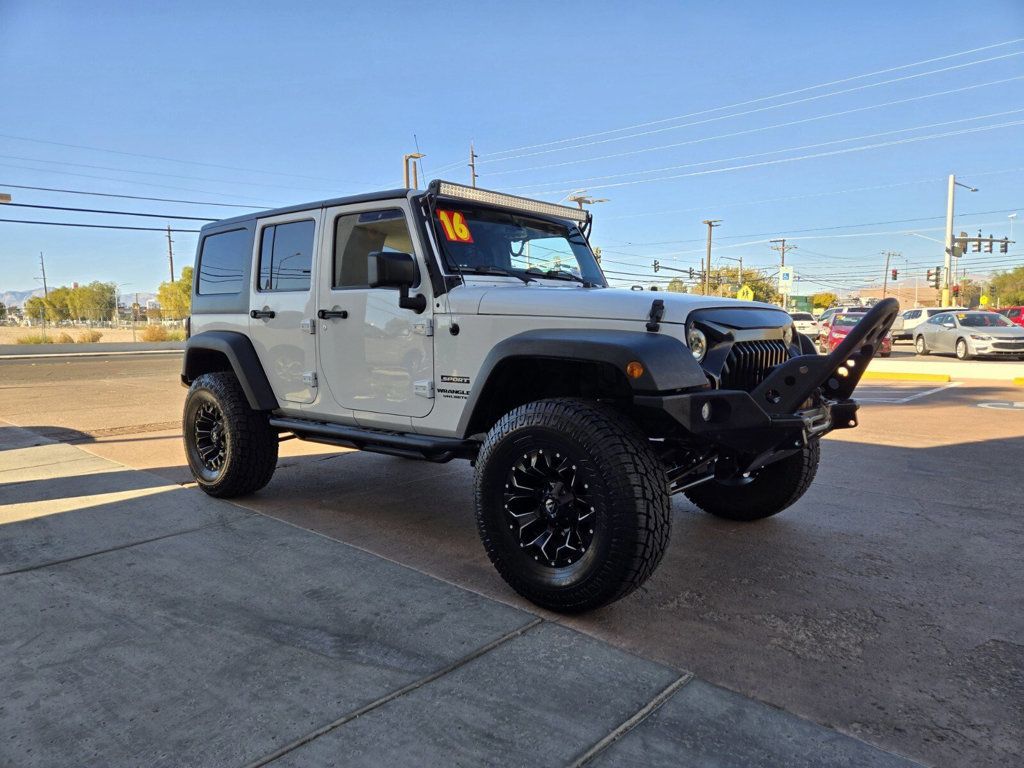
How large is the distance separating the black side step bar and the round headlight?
1.25 meters

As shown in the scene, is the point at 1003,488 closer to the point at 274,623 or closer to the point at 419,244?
the point at 419,244

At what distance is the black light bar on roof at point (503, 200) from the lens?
4000 mm

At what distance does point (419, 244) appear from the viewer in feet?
12.8

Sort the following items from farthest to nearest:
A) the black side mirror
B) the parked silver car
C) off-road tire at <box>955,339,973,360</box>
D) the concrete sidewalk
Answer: off-road tire at <box>955,339,973,360</box>
the parked silver car
the black side mirror
the concrete sidewalk

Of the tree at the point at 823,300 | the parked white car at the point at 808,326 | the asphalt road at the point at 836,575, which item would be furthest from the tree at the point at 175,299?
the tree at the point at 823,300

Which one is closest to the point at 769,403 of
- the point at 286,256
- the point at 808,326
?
the point at 286,256

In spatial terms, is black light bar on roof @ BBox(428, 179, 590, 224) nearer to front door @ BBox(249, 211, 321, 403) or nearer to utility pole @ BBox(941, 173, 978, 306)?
front door @ BBox(249, 211, 321, 403)

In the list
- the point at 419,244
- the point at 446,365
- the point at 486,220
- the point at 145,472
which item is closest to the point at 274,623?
the point at 446,365

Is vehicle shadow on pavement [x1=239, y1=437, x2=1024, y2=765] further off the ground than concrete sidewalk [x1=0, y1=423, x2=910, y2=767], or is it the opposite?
concrete sidewalk [x1=0, y1=423, x2=910, y2=767]

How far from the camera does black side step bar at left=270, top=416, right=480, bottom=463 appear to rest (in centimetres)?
379

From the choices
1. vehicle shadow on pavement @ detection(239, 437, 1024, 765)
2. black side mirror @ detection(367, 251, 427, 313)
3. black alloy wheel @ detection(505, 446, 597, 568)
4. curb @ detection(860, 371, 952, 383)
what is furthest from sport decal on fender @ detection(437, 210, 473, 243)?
curb @ detection(860, 371, 952, 383)

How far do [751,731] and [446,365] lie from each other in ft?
7.38

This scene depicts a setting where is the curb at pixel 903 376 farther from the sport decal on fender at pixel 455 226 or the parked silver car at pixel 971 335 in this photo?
the sport decal on fender at pixel 455 226

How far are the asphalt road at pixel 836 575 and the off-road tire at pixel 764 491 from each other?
0.12m
